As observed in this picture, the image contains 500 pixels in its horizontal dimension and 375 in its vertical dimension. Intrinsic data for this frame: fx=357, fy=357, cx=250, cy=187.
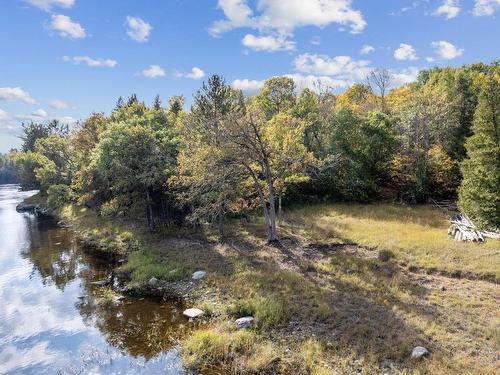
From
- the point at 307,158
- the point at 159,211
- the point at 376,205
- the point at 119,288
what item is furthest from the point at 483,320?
the point at 159,211

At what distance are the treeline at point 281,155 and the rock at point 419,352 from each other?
1060 centimetres

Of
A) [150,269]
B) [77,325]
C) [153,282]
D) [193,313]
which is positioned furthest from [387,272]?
[77,325]

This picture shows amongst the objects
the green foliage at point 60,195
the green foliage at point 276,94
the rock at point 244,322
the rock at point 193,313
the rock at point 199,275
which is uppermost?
the green foliage at point 276,94

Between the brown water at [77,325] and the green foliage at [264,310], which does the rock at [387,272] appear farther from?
the brown water at [77,325]

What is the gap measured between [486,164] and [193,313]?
1752cm

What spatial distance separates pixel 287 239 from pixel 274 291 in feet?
31.2

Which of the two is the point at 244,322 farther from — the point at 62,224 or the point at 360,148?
the point at 62,224

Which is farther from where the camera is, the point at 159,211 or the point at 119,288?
the point at 159,211

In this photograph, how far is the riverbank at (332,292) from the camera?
12836 millimetres

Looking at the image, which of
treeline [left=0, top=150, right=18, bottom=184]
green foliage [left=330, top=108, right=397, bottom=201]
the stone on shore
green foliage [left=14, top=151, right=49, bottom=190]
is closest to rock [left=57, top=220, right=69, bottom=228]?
the stone on shore

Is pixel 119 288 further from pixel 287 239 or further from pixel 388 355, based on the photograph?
pixel 388 355

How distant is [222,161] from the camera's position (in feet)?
79.8

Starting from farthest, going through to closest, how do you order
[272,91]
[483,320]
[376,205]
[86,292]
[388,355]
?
[272,91] → [376,205] → [86,292] → [483,320] → [388,355]

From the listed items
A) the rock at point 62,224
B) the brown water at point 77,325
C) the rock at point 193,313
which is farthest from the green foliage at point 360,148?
the rock at point 62,224
